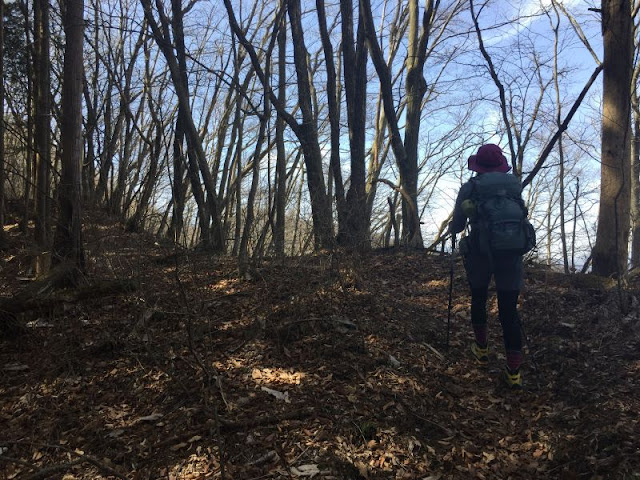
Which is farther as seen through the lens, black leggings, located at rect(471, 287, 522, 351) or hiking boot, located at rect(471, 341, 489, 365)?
hiking boot, located at rect(471, 341, 489, 365)

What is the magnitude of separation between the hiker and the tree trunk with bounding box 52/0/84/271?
4.76 metres

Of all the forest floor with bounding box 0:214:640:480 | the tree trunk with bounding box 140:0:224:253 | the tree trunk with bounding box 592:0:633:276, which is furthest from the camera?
the tree trunk with bounding box 140:0:224:253

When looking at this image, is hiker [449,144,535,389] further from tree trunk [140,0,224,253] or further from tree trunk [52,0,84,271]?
tree trunk [140,0,224,253]

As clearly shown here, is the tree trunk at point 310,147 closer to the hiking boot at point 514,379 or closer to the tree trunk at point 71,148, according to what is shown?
the hiking boot at point 514,379

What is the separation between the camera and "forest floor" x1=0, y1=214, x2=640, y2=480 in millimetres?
2988

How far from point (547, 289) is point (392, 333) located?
260 cm

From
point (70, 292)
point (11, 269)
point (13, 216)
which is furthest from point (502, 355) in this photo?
point (13, 216)

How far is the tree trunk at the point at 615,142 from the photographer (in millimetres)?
6051

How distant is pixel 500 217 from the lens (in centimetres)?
A: 382

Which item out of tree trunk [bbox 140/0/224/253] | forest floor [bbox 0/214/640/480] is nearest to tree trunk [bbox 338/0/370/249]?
tree trunk [bbox 140/0/224/253]

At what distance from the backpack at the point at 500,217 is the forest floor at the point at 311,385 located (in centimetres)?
126

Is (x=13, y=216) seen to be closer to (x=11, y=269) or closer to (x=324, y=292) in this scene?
(x=11, y=269)

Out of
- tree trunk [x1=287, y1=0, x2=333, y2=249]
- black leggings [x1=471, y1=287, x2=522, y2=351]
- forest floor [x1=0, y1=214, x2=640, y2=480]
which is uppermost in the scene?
tree trunk [x1=287, y1=0, x2=333, y2=249]

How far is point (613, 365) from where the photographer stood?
14.0ft
